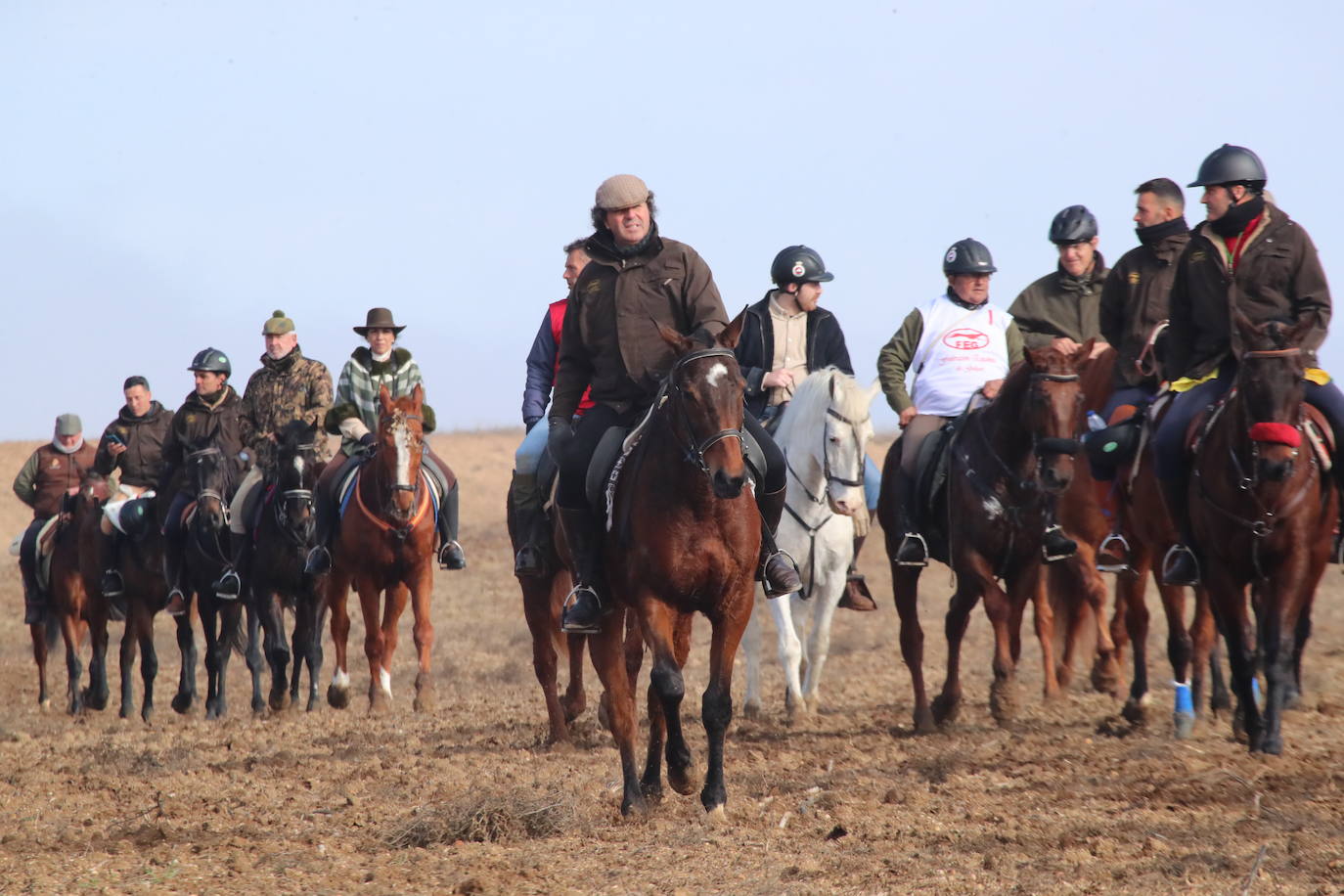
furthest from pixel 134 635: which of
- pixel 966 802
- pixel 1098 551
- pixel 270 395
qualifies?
pixel 966 802

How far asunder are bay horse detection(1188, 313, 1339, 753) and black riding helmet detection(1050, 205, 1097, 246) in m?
3.65

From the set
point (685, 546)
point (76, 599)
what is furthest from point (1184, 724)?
point (76, 599)

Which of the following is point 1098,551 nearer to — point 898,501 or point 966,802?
point 898,501

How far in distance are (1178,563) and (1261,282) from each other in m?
1.63

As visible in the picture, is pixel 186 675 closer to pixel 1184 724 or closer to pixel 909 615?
pixel 909 615

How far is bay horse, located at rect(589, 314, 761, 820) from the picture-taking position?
7.99 meters

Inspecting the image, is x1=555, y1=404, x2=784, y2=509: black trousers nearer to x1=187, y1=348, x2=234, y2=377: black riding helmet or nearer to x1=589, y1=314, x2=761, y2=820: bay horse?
x1=589, y1=314, x2=761, y2=820: bay horse

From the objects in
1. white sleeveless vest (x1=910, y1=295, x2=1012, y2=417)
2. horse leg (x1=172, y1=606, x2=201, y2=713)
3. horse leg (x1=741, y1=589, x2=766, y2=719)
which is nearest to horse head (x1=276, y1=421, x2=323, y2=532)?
horse leg (x1=172, y1=606, x2=201, y2=713)

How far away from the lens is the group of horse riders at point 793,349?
29.2 feet

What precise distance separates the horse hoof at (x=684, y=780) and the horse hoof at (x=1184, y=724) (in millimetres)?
3481

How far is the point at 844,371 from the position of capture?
13.3m

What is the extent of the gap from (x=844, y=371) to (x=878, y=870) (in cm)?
688

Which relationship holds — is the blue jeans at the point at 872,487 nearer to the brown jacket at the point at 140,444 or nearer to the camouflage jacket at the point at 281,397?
the camouflage jacket at the point at 281,397

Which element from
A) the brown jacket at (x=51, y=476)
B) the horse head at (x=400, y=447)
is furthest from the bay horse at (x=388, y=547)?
the brown jacket at (x=51, y=476)
